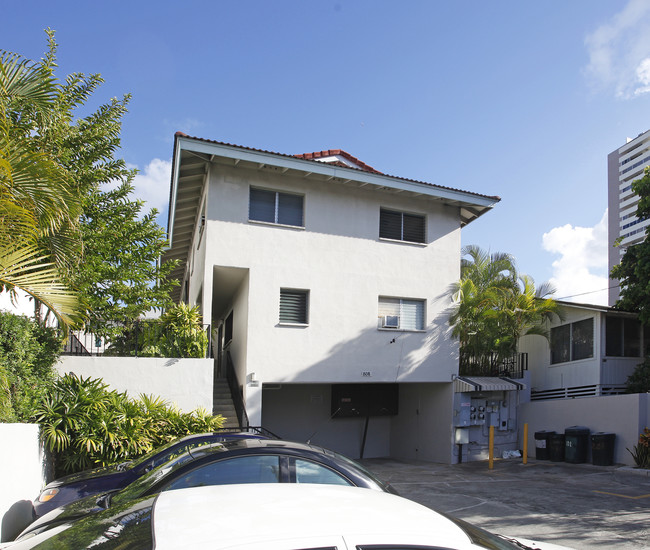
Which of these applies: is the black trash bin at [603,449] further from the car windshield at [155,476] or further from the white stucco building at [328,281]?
the car windshield at [155,476]

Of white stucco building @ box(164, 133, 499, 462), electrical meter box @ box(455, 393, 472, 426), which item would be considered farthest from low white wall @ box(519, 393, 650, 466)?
white stucco building @ box(164, 133, 499, 462)

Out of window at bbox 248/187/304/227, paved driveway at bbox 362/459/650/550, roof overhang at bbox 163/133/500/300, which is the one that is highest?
roof overhang at bbox 163/133/500/300

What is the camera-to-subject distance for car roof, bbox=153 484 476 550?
2334 mm

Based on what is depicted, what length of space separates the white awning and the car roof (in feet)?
48.2

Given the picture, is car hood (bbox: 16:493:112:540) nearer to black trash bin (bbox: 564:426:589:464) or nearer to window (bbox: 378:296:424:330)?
window (bbox: 378:296:424:330)

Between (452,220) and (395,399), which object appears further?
(395,399)

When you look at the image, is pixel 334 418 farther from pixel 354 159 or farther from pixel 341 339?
pixel 354 159

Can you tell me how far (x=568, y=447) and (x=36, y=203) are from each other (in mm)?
15161

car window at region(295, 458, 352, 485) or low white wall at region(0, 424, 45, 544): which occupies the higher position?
car window at region(295, 458, 352, 485)

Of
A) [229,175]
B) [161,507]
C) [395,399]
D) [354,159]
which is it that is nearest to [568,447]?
[395,399]

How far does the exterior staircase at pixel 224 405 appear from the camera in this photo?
14336mm

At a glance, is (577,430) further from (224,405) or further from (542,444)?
(224,405)

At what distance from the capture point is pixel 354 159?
58.0 ft

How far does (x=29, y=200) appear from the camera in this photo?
8156mm
